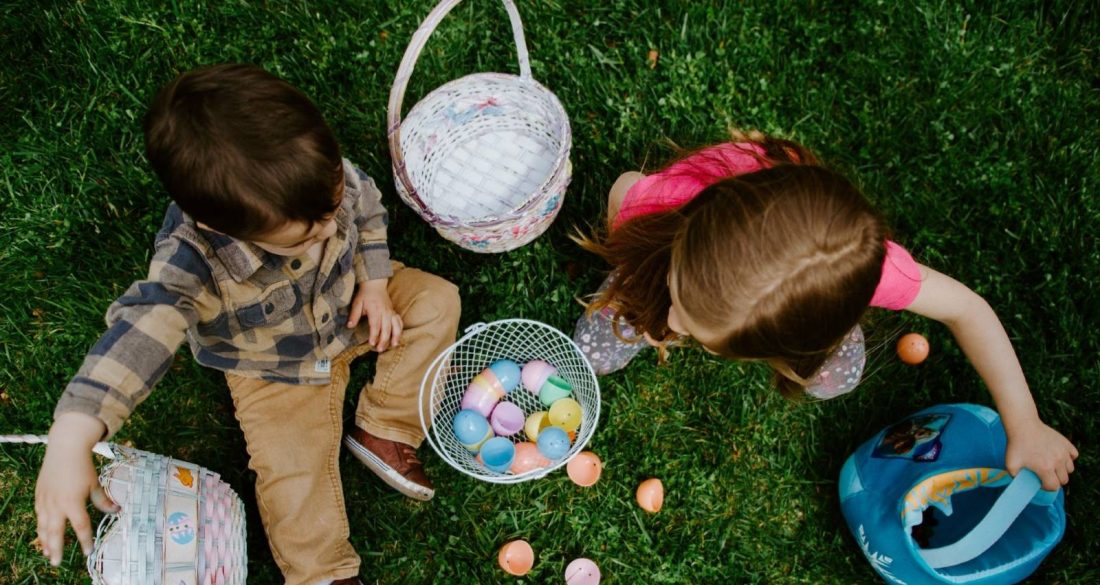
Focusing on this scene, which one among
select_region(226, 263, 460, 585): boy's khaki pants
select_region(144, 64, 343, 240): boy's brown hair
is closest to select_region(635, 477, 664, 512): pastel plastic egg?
select_region(226, 263, 460, 585): boy's khaki pants

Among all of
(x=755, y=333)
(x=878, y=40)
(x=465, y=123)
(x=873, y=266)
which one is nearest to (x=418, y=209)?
(x=465, y=123)

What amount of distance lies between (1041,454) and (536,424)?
1333mm

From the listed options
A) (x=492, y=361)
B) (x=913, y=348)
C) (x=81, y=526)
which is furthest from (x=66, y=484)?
(x=913, y=348)

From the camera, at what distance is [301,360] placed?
7.07 feet

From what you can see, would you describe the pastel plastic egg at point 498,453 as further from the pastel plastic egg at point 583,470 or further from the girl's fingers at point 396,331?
the girl's fingers at point 396,331

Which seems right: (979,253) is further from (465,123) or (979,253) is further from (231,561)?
(231,561)

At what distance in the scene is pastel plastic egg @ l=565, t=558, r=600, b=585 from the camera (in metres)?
2.36

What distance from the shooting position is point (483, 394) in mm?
2311

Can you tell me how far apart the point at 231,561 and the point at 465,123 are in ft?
4.59

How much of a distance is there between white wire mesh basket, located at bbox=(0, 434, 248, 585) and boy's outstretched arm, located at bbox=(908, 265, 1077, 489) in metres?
1.88

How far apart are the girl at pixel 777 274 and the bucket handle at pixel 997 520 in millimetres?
59

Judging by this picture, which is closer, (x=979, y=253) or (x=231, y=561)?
(x=231, y=561)

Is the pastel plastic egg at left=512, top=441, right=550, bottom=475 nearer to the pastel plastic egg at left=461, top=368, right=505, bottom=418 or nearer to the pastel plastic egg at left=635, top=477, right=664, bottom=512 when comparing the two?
the pastel plastic egg at left=461, top=368, right=505, bottom=418

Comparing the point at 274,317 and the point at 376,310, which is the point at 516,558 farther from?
the point at 274,317
